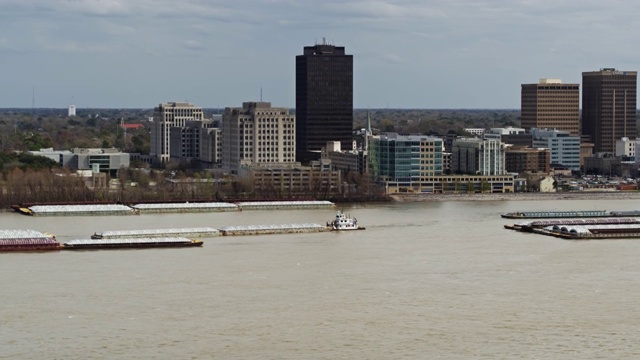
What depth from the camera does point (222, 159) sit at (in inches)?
2074

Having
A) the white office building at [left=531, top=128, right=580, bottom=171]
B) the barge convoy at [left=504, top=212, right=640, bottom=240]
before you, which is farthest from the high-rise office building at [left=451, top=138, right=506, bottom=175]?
the barge convoy at [left=504, top=212, right=640, bottom=240]

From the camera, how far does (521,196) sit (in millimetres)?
43906

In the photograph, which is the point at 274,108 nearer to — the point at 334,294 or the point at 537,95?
the point at 537,95

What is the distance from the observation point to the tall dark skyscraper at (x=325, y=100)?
56.5m

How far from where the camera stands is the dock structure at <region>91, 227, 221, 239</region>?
94.0 ft

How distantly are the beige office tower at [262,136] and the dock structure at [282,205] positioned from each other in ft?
33.3

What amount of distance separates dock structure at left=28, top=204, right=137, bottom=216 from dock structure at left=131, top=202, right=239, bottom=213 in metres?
0.58

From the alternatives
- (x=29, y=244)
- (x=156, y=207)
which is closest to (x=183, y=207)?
(x=156, y=207)

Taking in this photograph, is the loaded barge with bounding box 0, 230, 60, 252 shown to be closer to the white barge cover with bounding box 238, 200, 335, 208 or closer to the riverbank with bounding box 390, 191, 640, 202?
the white barge cover with bounding box 238, 200, 335, 208

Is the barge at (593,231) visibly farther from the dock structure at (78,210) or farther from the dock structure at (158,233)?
the dock structure at (78,210)

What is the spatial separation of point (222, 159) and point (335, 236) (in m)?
23.4

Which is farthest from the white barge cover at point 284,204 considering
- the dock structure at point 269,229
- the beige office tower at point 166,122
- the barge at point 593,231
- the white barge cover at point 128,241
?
the beige office tower at point 166,122

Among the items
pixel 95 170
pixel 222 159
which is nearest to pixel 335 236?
pixel 95 170

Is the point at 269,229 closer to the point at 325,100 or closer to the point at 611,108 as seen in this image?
the point at 325,100
